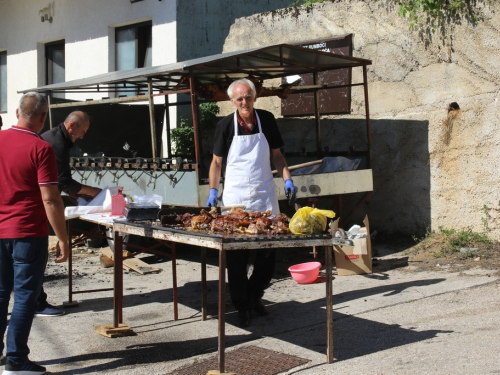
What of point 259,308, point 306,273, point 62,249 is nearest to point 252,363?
point 259,308

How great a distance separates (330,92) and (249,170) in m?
4.48

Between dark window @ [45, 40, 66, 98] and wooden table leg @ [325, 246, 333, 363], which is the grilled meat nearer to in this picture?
wooden table leg @ [325, 246, 333, 363]

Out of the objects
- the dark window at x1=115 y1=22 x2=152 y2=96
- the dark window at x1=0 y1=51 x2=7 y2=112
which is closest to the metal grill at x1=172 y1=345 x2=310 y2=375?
the dark window at x1=115 y1=22 x2=152 y2=96

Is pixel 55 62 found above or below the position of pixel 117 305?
above

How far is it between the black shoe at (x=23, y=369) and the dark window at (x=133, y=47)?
8.81 m

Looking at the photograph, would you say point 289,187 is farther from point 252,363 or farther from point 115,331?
point 115,331

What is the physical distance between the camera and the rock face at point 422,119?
8258 mm

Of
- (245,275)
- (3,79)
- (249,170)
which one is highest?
(3,79)

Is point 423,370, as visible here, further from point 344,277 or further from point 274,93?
point 274,93

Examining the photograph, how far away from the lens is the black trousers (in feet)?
18.4

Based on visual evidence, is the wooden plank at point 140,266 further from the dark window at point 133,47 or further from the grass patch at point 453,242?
the dark window at point 133,47

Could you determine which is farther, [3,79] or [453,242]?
[3,79]

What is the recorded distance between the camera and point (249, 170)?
572cm

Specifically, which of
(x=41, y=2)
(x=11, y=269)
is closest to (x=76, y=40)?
(x=41, y=2)
